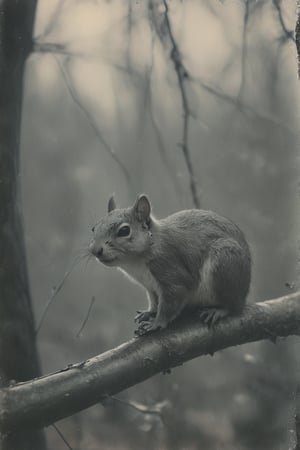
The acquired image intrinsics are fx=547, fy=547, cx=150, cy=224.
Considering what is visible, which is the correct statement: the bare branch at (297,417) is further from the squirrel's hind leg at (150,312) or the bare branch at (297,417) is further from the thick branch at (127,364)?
the squirrel's hind leg at (150,312)

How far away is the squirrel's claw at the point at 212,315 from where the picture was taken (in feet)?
4.39

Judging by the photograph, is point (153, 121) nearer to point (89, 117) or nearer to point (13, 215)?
point (89, 117)

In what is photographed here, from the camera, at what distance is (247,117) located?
1510 mm

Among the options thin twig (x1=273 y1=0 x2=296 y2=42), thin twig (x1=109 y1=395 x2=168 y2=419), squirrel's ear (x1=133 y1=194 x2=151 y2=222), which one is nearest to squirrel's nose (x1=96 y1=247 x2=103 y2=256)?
squirrel's ear (x1=133 y1=194 x2=151 y2=222)

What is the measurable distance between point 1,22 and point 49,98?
0.72ft

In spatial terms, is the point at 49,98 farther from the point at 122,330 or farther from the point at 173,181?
the point at 122,330

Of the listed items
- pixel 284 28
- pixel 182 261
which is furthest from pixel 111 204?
pixel 284 28

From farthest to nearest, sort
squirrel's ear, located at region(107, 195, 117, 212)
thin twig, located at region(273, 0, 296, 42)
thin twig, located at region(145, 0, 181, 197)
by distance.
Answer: thin twig, located at region(273, 0, 296, 42)
thin twig, located at region(145, 0, 181, 197)
squirrel's ear, located at region(107, 195, 117, 212)

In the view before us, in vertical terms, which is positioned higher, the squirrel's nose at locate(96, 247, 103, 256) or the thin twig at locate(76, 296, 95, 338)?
the squirrel's nose at locate(96, 247, 103, 256)

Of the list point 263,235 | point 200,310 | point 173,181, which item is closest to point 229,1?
point 173,181

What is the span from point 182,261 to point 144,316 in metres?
0.17

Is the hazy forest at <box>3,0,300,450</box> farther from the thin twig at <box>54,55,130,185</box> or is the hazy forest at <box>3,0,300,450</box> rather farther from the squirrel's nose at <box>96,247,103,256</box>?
the squirrel's nose at <box>96,247,103,256</box>

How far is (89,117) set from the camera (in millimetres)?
1425

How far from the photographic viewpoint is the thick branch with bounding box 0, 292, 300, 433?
3.59 feet
